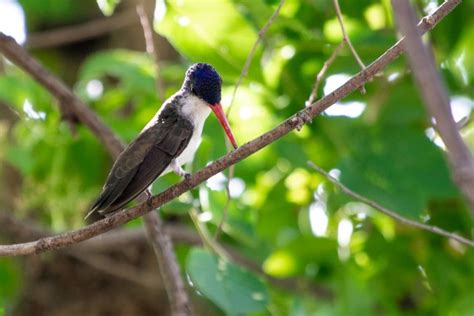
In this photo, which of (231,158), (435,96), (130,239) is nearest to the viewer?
(435,96)

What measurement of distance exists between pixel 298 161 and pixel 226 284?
801 mm

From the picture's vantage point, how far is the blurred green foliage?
162 inches

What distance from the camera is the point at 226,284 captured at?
11.9ft

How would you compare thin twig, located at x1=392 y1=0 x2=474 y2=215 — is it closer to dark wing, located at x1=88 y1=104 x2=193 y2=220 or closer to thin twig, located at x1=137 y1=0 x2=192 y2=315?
dark wing, located at x1=88 y1=104 x2=193 y2=220

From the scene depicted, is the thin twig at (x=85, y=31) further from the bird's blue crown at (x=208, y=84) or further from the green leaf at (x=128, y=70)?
the bird's blue crown at (x=208, y=84)

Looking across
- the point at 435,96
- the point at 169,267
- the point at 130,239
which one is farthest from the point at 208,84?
the point at 435,96

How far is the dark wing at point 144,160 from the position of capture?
3115 millimetres

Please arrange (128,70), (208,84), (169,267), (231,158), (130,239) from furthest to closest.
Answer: (130,239), (128,70), (169,267), (208,84), (231,158)

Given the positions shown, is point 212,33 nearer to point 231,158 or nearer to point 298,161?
point 298,161

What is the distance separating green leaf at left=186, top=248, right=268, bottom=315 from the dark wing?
0.56m

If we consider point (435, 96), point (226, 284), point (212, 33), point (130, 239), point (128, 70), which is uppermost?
point (128, 70)

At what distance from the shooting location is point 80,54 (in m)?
6.25

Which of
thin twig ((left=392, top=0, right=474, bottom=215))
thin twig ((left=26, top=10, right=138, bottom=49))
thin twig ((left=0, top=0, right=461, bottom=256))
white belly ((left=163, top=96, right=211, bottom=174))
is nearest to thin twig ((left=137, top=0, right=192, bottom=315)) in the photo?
white belly ((left=163, top=96, right=211, bottom=174))

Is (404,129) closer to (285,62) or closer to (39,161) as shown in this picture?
(285,62)
